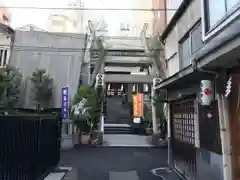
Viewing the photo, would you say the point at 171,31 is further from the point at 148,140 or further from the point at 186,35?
the point at 148,140

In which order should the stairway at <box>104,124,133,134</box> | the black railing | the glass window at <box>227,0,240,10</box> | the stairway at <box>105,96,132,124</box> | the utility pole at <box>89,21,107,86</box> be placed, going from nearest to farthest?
the black railing → the glass window at <box>227,0,240,10</box> → the utility pole at <box>89,21,107,86</box> → the stairway at <box>104,124,133,134</box> → the stairway at <box>105,96,132,124</box>

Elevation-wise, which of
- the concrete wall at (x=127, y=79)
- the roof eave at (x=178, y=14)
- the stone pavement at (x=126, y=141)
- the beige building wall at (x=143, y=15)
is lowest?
the stone pavement at (x=126, y=141)

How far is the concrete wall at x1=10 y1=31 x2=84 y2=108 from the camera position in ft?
64.0

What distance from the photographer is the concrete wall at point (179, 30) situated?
28.8 ft

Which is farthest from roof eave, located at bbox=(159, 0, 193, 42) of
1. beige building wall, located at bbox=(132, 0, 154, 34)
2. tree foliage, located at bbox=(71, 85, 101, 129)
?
beige building wall, located at bbox=(132, 0, 154, 34)

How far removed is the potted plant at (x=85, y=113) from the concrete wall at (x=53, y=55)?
5.33 feet

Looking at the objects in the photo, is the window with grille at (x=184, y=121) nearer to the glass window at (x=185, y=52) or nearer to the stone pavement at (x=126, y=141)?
the glass window at (x=185, y=52)

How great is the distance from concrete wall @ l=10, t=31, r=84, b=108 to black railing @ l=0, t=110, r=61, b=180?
38.4 feet

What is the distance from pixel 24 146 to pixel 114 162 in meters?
6.86

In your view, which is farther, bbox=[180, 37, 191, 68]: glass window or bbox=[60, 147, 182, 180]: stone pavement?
bbox=[180, 37, 191, 68]: glass window

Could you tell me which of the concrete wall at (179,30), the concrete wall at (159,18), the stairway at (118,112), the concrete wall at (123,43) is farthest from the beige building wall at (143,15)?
the concrete wall at (179,30)

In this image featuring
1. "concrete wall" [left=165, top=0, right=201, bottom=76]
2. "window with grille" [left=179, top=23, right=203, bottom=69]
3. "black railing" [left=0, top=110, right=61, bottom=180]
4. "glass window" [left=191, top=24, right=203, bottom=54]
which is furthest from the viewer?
"concrete wall" [left=165, top=0, right=201, bottom=76]

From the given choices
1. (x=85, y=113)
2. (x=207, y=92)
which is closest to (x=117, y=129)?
(x=85, y=113)

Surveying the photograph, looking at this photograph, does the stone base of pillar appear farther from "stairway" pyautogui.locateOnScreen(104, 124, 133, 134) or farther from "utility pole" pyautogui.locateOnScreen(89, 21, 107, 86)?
"utility pole" pyautogui.locateOnScreen(89, 21, 107, 86)
